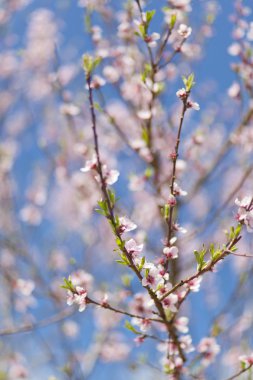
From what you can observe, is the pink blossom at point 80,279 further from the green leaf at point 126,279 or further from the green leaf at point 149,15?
the green leaf at point 149,15

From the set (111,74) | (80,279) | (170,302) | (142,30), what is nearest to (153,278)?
(170,302)

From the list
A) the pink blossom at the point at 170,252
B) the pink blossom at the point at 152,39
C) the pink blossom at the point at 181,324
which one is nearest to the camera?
the pink blossom at the point at 170,252

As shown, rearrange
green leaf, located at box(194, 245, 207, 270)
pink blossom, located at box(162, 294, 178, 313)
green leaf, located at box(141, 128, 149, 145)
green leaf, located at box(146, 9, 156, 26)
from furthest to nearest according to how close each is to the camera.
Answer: green leaf, located at box(141, 128, 149, 145) < green leaf, located at box(146, 9, 156, 26) < pink blossom, located at box(162, 294, 178, 313) < green leaf, located at box(194, 245, 207, 270)

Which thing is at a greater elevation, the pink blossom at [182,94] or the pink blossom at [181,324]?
the pink blossom at [182,94]

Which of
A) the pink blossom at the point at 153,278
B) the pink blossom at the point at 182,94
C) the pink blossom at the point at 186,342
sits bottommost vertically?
the pink blossom at the point at 186,342

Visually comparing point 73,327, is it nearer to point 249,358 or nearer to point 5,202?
point 5,202

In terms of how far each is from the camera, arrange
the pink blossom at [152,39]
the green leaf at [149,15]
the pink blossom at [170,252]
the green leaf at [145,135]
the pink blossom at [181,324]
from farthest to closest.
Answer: the green leaf at [145,135] → the pink blossom at [152,39] → the green leaf at [149,15] → the pink blossom at [181,324] → the pink blossom at [170,252]

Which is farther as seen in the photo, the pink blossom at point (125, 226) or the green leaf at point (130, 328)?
the green leaf at point (130, 328)

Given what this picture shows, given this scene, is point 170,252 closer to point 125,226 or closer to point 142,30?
point 125,226

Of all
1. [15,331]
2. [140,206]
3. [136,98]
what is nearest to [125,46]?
[136,98]

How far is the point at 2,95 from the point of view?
995cm

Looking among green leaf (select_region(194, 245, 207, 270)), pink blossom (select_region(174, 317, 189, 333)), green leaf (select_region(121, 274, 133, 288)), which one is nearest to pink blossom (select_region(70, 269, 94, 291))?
green leaf (select_region(121, 274, 133, 288))

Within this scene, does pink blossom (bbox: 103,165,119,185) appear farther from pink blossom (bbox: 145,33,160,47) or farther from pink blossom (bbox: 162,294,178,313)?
pink blossom (bbox: 145,33,160,47)

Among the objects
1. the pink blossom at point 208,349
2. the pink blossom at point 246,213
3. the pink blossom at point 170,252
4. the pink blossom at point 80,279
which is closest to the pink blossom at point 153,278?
the pink blossom at point 170,252
